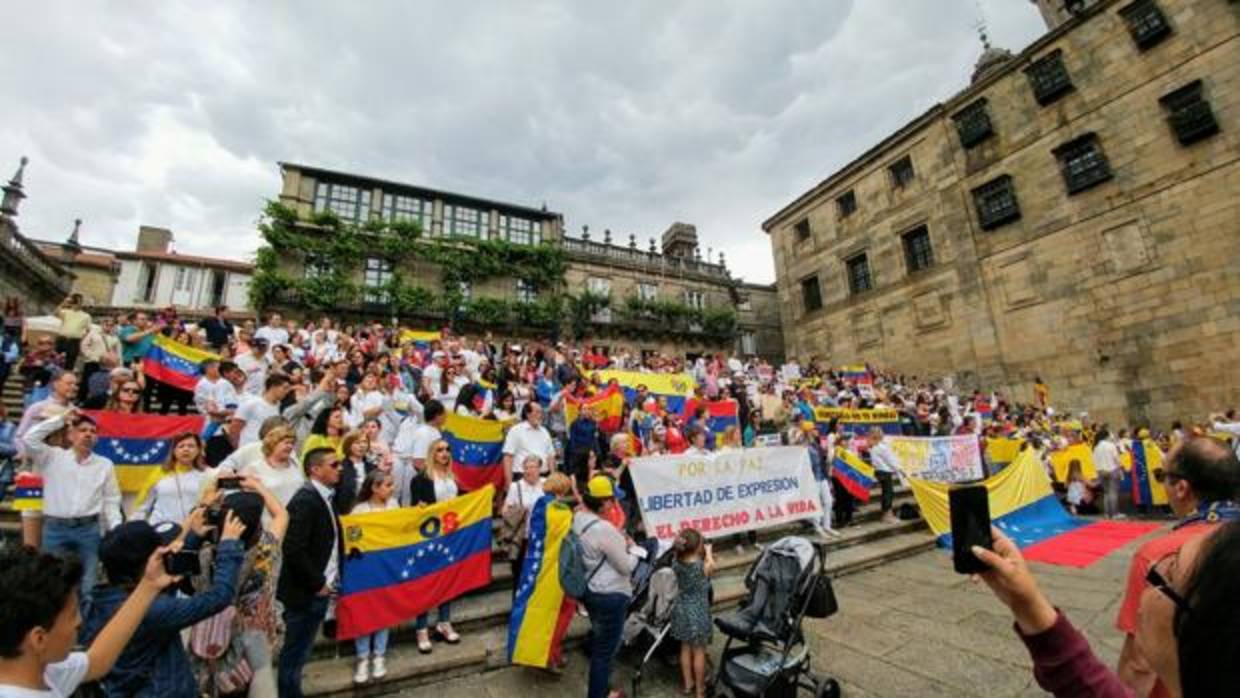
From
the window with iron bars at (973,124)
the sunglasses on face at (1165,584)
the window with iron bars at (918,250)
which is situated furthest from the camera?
the window with iron bars at (918,250)

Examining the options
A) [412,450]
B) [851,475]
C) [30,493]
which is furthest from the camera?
[851,475]

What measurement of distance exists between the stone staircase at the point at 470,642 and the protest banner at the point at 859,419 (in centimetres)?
609

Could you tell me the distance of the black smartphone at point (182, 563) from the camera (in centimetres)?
231

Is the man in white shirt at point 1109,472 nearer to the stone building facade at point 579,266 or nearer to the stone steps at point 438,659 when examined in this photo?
the stone steps at point 438,659

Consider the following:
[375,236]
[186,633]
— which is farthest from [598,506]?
[375,236]

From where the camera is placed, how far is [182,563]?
2.41 metres

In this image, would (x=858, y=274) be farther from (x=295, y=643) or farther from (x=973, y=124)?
(x=295, y=643)

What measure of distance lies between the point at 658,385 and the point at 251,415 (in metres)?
10.3

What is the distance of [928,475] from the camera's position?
35.8ft

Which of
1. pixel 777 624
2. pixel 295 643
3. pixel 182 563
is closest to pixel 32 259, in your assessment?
pixel 295 643

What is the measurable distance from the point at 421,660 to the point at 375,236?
24014 mm

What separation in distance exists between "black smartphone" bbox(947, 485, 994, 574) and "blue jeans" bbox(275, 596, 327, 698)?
418 centimetres

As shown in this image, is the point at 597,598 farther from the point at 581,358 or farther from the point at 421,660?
the point at 581,358

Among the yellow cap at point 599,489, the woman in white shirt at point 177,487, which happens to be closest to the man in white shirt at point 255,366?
the woman in white shirt at point 177,487
